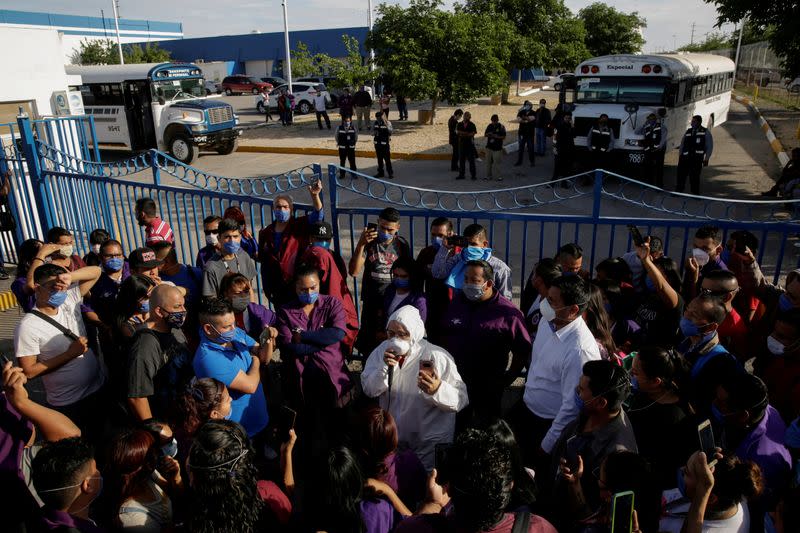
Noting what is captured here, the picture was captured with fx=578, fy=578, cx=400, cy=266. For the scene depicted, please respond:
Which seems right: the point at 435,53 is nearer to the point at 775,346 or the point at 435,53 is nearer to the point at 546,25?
the point at 546,25

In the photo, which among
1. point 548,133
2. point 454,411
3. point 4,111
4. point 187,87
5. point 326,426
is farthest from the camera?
point 187,87

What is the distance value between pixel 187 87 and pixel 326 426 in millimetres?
16322

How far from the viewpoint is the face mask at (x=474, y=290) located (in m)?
3.83

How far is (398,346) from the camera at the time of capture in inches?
136

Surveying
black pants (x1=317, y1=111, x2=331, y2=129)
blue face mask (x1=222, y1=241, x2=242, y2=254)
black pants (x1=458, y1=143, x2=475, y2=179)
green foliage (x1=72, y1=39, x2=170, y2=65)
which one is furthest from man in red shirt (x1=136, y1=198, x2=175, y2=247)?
green foliage (x1=72, y1=39, x2=170, y2=65)

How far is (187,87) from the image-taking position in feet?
58.7

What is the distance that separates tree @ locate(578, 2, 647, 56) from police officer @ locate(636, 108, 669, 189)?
31772mm

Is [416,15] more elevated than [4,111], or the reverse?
[416,15]

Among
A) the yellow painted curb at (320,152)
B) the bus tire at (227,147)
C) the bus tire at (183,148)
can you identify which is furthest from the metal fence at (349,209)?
the bus tire at (227,147)

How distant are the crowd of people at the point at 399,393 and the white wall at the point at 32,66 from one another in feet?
16.1

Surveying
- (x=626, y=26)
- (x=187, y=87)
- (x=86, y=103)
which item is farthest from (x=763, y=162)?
(x=626, y=26)

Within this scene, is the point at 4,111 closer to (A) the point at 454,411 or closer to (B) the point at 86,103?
(A) the point at 454,411

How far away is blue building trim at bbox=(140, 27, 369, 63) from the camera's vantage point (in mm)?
52688

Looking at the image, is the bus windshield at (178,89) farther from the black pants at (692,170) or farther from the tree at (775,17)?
the tree at (775,17)
